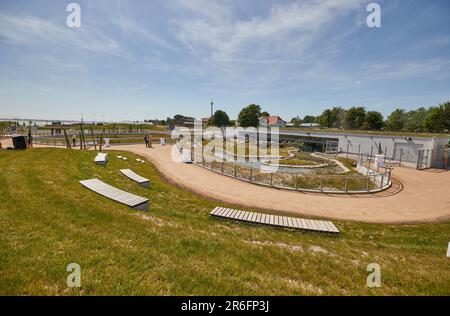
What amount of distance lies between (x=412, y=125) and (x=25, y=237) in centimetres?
11135

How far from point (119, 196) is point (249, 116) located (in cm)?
7465

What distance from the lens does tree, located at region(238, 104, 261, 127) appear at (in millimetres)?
79625

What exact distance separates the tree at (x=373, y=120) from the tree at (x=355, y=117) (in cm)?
269

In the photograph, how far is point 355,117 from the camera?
262 feet

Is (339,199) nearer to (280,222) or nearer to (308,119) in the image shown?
(280,222)

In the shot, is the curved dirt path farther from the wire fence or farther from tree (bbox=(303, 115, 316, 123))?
tree (bbox=(303, 115, 316, 123))

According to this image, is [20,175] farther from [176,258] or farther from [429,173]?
[429,173]

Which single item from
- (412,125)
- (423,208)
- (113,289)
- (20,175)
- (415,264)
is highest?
(412,125)

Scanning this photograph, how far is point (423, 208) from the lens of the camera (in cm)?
1241

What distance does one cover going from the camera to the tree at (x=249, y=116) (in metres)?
79.6

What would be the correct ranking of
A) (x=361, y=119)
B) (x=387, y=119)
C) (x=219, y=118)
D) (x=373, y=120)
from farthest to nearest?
(x=387, y=119), (x=219, y=118), (x=361, y=119), (x=373, y=120)

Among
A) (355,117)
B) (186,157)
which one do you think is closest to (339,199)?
(186,157)

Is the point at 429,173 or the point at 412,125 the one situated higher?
the point at 412,125
